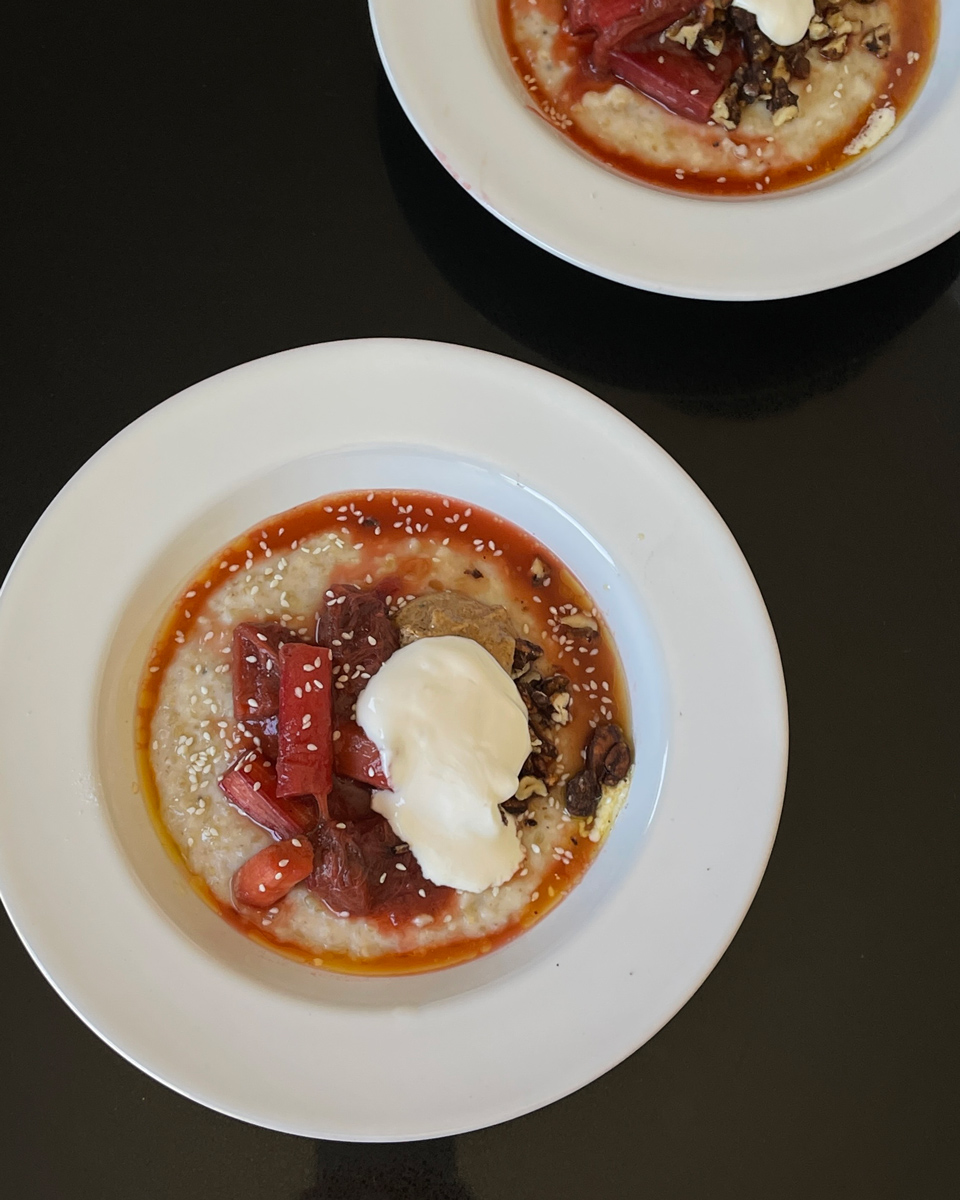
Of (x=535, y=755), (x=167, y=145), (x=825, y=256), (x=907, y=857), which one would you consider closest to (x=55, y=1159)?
(x=535, y=755)

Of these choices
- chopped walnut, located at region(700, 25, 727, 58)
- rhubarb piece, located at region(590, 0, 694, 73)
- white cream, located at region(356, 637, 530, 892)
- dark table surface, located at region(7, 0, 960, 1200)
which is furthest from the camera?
chopped walnut, located at region(700, 25, 727, 58)

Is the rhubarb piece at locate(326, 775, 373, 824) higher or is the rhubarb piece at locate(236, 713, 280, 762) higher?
the rhubarb piece at locate(236, 713, 280, 762)

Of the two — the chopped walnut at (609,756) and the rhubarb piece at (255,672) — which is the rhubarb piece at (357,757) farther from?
the chopped walnut at (609,756)

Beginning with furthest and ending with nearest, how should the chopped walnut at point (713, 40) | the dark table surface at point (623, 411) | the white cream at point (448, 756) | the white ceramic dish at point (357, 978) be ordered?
1. the chopped walnut at point (713, 40)
2. the dark table surface at point (623, 411)
3. the white cream at point (448, 756)
4. the white ceramic dish at point (357, 978)

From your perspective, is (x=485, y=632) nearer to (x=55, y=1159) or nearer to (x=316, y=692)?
(x=316, y=692)

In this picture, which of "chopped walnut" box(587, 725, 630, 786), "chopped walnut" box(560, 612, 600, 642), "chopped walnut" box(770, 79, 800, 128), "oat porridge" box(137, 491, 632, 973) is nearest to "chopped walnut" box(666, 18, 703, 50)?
"chopped walnut" box(770, 79, 800, 128)

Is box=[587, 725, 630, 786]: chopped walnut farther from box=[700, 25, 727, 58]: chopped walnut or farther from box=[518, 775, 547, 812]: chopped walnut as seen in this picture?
box=[700, 25, 727, 58]: chopped walnut

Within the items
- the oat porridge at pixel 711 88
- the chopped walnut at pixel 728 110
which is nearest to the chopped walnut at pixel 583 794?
the oat porridge at pixel 711 88
